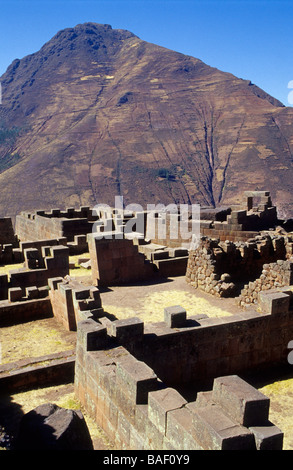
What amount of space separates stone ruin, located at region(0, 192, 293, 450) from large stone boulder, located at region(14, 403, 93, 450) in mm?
746

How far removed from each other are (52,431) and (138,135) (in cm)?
8911

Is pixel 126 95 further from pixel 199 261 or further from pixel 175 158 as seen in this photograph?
pixel 199 261

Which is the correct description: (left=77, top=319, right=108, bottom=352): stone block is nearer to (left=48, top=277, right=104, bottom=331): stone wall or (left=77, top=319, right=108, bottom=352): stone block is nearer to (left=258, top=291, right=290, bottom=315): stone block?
(left=48, top=277, right=104, bottom=331): stone wall

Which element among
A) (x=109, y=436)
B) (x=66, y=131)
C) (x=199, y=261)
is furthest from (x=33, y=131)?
(x=109, y=436)

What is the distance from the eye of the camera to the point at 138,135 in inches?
3597

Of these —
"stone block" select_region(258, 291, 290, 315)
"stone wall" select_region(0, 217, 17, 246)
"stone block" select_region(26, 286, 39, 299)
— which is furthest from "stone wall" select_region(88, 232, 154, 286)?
"stone wall" select_region(0, 217, 17, 246)

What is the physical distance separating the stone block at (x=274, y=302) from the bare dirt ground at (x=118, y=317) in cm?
144

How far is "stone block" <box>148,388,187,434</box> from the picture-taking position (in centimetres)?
520

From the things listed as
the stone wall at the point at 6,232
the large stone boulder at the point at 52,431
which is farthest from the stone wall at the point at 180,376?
the stone wall at the point at 6,232

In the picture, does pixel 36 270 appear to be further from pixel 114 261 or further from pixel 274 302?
pixel 274 302

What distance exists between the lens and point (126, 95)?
344 feet

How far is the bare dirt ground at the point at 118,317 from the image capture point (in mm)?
7625

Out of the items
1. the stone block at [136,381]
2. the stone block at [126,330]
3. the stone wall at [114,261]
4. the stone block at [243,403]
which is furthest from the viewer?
the stone wall at [114,261]

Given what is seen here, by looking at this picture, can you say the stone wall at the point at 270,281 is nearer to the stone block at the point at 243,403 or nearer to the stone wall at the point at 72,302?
the stone wall at the point at 72,302
